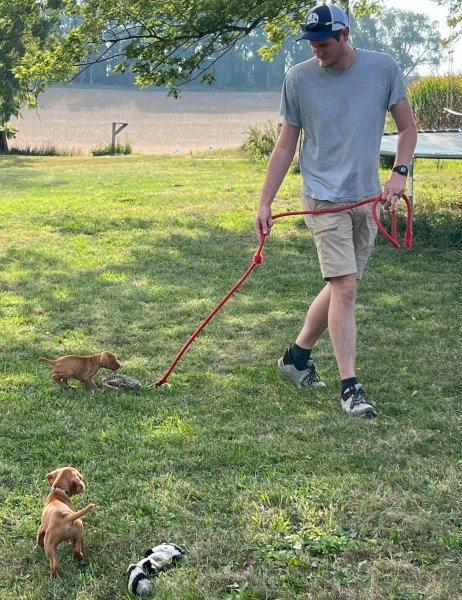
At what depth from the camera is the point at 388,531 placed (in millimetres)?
2768

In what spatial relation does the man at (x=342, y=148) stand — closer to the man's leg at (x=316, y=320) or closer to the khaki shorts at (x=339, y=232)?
the khaki shorts at (x=339, y=232)

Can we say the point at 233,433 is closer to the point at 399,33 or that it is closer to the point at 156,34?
the point at 156,34

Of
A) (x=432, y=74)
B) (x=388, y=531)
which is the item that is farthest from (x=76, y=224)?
(x=432, y=74)

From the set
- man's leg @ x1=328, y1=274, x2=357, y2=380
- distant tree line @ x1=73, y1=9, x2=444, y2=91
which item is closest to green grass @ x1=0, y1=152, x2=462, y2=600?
man's leg @ x1=328, y1=274, x2=357, y2=380

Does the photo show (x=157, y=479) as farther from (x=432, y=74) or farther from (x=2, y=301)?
(x=432, y=74)

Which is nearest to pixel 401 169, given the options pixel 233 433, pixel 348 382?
pixel 348 382

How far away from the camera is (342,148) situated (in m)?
3.95

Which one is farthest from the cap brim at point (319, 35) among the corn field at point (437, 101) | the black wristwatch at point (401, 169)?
the corn field at point (437, 101)

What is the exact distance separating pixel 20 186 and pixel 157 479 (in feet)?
38.7

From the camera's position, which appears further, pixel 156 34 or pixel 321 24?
pixel 156 34

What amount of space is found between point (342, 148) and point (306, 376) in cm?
122

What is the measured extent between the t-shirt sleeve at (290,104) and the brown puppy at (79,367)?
5.03ft

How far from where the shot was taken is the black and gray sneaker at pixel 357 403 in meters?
3.88

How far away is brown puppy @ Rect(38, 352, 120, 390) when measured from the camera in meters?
4.18
